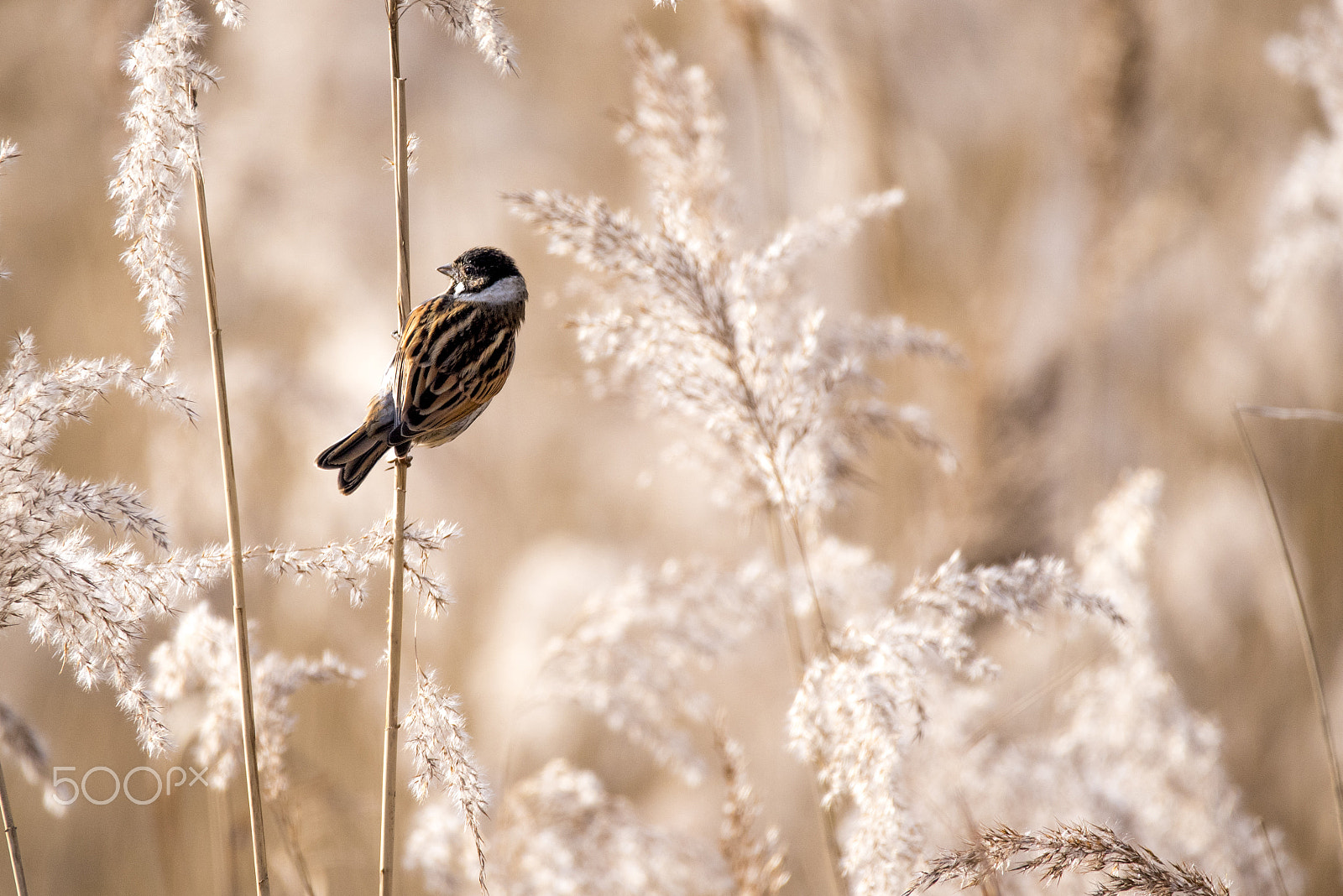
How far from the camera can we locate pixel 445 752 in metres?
1.06

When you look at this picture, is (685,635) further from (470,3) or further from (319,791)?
(470,3)

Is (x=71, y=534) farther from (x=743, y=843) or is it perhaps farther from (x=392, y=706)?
(x=743, y=843)

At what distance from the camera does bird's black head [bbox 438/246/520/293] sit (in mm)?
1660

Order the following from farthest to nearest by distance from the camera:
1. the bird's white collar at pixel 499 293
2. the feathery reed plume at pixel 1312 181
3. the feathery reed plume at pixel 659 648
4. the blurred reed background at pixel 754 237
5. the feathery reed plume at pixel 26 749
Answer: the blurred reed background at pixel 754 237 → the feathery reed plume at pixel 1312 181 → the feathery reed plume at pixel 659 648 → the bird's white collar at pixel 499 293 → the feathery reed plume at pixel 26 749

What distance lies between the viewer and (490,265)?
5.50 ft

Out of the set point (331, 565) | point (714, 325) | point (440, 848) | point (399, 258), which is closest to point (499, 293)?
point (714, 325)

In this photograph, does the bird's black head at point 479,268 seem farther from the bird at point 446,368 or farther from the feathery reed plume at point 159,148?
the feathery reed plume at point 159,148

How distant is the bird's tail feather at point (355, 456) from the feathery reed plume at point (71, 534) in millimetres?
295

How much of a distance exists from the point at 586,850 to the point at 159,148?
1484mm

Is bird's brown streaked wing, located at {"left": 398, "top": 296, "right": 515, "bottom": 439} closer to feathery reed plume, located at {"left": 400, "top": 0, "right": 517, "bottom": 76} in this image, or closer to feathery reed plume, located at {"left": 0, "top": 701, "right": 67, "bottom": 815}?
feathery reed plume, located at {"left": 400, "top": 0, "right": 517, "bottom": 76}

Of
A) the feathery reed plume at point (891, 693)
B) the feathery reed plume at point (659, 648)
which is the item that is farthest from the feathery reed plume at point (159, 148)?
the feathery reed plume at point (659, 648)

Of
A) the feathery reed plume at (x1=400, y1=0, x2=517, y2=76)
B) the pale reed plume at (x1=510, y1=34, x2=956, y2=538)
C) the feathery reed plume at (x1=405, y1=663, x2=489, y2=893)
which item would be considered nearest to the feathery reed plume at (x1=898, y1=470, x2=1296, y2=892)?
the pale reed plume at (x1=510, y1=34, x2=956, y2=538)

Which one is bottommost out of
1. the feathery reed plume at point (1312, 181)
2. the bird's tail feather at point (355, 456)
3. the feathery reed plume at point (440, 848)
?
the feathery reed plume at point (440, 848)

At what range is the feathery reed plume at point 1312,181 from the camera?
238 centimetres
